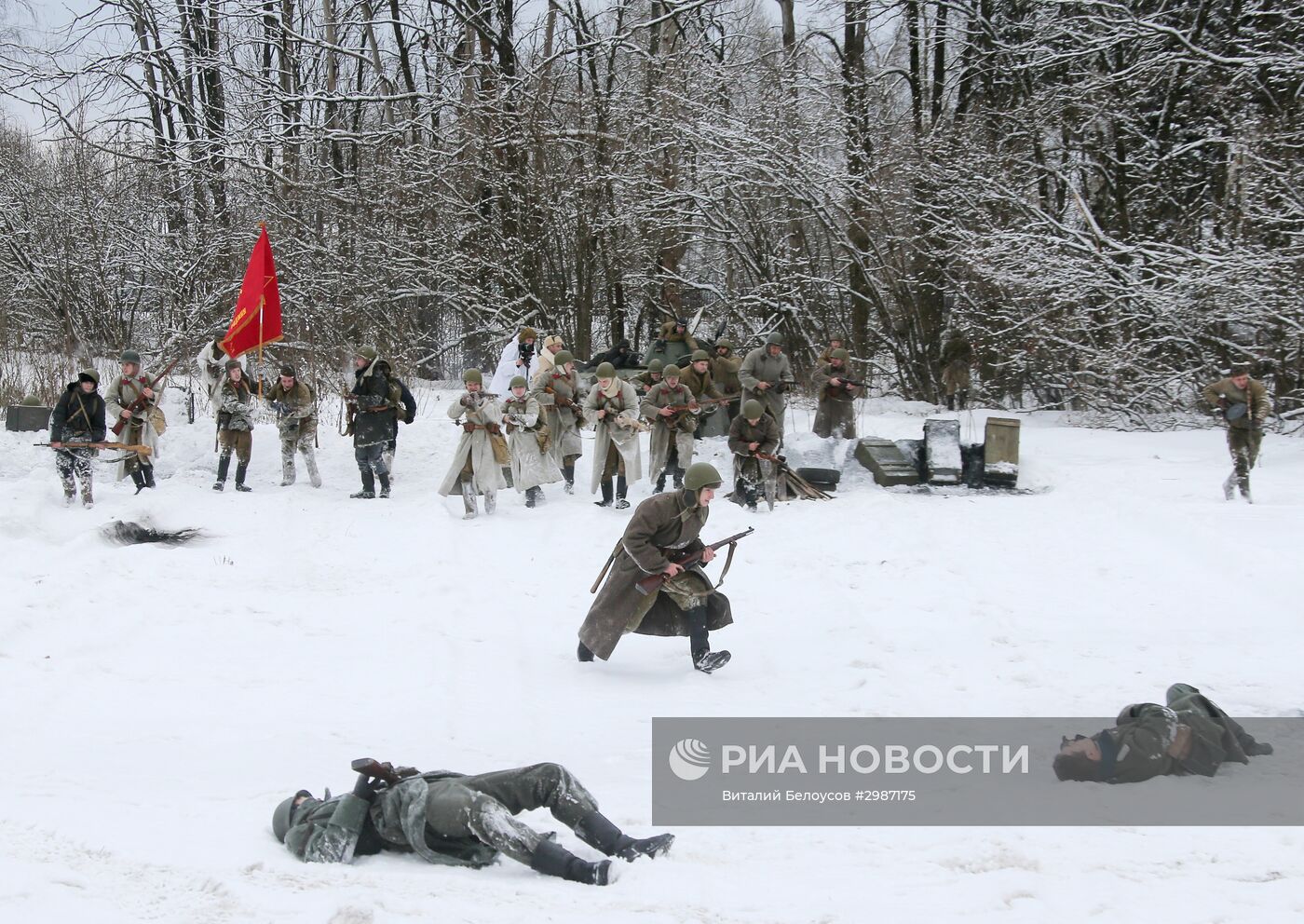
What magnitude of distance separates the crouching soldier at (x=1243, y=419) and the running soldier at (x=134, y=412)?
10905 millimetres

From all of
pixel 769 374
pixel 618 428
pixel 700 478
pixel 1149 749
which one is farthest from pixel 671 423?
pixel 1149 749

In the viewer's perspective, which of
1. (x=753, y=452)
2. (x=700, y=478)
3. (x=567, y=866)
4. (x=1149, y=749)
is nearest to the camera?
(x=567, y=866)

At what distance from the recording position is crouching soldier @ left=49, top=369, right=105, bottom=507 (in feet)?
38.8

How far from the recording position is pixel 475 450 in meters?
12.2

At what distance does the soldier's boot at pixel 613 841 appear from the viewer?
189 inches

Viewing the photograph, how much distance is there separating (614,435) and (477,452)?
55.8 inches

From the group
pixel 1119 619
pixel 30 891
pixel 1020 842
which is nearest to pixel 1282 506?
pixel 1119 619

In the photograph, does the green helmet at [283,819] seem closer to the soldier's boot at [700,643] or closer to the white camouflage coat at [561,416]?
the soldier's boot at [700,643]

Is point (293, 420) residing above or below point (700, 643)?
above

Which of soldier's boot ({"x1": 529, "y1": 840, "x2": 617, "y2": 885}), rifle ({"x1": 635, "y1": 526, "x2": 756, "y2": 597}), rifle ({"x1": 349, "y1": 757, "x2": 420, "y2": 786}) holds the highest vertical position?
rifle ({"x1": 635, "y1": 526, "x2": 756, "y2": 597})

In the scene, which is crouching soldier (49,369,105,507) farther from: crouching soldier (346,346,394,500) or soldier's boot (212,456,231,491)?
crouching soldier (346,346,394,500)

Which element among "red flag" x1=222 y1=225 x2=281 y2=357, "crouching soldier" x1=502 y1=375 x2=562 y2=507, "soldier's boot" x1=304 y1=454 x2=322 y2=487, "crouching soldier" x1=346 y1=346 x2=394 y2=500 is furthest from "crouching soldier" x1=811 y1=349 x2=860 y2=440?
"red flag" x1=222 y1=225 x2=281 y2=357

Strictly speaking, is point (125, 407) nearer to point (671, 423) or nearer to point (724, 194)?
point (671, 423)

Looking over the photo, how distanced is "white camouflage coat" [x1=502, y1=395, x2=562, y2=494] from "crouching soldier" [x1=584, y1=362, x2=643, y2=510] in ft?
1.85
